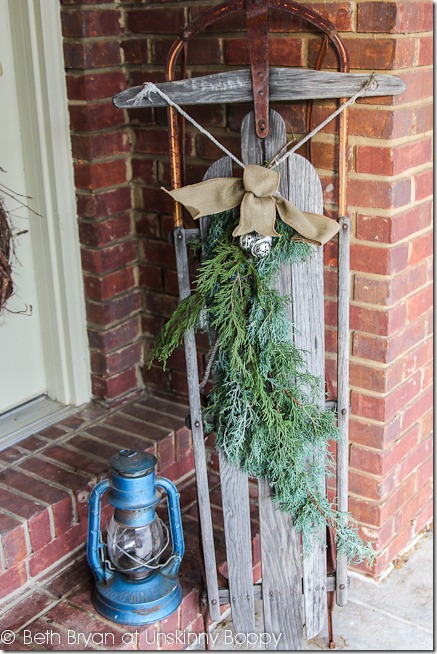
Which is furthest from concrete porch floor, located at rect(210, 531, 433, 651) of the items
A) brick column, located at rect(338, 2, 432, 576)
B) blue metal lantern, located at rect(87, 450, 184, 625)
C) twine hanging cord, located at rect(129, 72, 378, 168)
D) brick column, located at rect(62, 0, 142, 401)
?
twine hanging cord, located at rect(129, 72, 378, 168)

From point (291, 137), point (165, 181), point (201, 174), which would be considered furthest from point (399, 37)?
point (165, 181)

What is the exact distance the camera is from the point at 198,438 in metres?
1.95

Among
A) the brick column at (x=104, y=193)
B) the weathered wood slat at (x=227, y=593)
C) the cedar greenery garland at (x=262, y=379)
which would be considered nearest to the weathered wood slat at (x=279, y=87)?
the cedar greenery garland at (x=262, y=379)

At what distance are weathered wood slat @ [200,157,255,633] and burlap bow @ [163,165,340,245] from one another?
59 centimetres

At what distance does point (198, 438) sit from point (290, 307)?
1.32 ft

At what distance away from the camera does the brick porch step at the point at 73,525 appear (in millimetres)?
1978

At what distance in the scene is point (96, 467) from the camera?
228 centimetres

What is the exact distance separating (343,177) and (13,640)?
139 centimetres

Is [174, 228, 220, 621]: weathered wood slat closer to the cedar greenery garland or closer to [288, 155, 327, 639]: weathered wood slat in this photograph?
the cedar greenery garland

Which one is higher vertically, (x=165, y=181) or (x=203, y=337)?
(x=165, y=181)

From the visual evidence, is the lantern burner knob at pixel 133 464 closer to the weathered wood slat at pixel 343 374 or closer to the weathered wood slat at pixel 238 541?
the weathered wood slat at pixel 238 541

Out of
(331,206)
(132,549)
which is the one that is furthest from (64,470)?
(331,206)

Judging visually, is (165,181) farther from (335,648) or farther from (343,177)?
(335,648)
